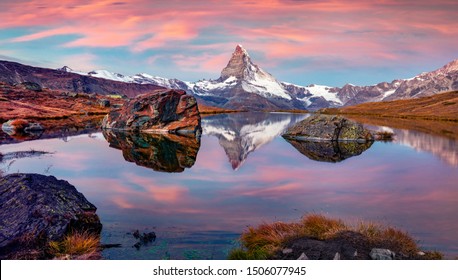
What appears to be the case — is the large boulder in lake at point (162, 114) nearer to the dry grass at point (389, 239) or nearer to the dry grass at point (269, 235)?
the dry grass at point (269, 235)

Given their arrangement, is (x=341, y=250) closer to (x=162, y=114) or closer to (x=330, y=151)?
(x=330, y=151)

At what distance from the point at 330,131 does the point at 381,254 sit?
155 feet

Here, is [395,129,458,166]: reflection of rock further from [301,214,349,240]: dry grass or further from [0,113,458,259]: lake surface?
[301,214,349,240]: dry grass

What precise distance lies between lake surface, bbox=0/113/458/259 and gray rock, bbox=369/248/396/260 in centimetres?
271

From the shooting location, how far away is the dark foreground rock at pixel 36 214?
14.1m

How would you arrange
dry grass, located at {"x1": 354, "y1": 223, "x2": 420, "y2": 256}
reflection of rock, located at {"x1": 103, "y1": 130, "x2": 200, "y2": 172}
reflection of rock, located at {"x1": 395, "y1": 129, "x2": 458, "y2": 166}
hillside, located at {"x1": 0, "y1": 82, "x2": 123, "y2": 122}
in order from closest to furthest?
dry grass, located at {"x1": 354, "y1": 223, "x2": 420, "y2": 256}
reflection of rock, located at {"x1": 103, "y1": 130, "x2": 200, "y2": 172}
reflection of rock, located at {"x1": 395, "y1": 129, "x2": 458, "y2": 166}
hillside, located at {"x1": 0, "y1": 82, "x2": 123, "y2": 122}

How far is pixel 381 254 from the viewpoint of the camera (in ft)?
42.0

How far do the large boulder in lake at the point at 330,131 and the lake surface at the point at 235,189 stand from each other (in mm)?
11890

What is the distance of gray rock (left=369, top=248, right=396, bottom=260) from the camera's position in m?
12.7

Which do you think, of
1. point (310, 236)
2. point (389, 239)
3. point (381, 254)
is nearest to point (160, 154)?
point (310, 236)

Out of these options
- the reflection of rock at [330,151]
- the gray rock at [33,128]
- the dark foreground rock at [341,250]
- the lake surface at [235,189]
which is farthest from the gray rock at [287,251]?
the gray rock at [33,128]

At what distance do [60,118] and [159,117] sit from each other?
35886 mm

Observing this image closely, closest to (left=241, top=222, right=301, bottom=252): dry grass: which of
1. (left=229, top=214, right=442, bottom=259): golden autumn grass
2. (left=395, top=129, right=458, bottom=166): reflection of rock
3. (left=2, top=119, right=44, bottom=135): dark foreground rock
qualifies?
(left=229, top=214, right=442, bottom=259): golden autumn grass

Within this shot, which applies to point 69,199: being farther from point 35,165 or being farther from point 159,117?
point 159,117
